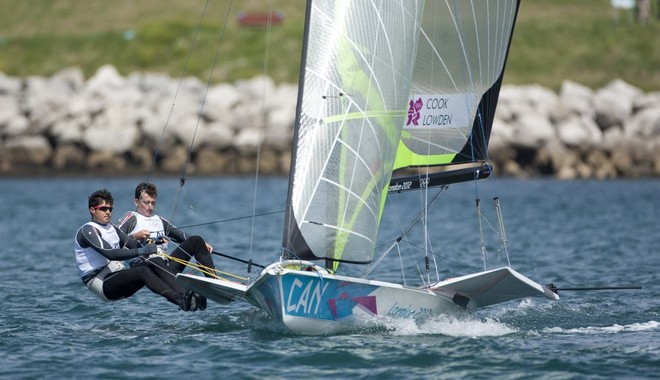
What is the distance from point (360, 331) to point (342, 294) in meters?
0.58

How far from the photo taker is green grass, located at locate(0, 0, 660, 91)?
157 ft

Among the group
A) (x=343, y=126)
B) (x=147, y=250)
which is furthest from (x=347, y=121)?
(x=147, y=250)

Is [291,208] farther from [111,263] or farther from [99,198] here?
[111,263]

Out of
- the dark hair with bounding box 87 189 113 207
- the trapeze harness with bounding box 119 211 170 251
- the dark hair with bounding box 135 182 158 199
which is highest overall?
the dark hair with bounding box 135 182 158 199

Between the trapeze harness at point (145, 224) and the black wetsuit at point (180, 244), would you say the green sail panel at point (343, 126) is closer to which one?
the black wetsuit at point (180, 244)

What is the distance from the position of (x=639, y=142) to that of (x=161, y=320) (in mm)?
27078

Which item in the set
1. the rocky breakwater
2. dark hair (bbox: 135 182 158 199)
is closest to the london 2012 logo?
dark hair (bbox: 135 182 158 199)

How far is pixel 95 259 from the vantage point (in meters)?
11.9

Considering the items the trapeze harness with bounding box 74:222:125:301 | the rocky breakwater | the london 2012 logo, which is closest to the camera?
the trapeze harness with bounding box 74:222:125:301

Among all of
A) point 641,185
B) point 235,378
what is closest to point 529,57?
point 641,185

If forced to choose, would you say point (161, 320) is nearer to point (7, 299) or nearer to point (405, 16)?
point (7, 299)

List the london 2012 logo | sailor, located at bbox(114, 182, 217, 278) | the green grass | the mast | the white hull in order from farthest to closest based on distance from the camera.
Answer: the green grass
the london 2012 logo
sailor, located at bbox(114, 182, 217, 278)
the mast
the white hull

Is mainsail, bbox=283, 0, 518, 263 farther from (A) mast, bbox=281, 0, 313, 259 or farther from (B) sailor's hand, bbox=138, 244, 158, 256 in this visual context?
(B) sailor's hand, bbox=138, 244, 158, 256

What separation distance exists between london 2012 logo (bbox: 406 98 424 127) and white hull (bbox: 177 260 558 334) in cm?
248
